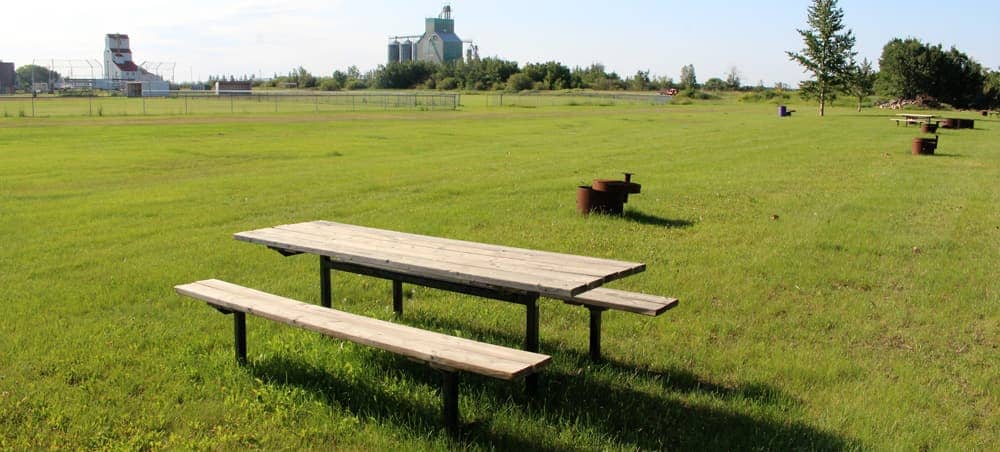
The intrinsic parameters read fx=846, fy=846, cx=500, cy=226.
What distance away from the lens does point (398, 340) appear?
162 inches

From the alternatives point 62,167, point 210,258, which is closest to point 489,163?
point 62,167

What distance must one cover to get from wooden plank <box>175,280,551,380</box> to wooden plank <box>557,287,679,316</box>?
1028mm

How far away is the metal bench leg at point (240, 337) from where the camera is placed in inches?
196

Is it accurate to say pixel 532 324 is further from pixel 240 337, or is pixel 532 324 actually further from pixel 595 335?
pixel 240 337

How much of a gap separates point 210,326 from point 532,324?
251 cm

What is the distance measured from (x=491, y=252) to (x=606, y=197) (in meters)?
5.53

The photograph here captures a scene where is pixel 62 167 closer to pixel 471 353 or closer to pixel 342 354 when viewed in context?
pixel 342 354

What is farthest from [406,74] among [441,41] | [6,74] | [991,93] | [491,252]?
[491,252]

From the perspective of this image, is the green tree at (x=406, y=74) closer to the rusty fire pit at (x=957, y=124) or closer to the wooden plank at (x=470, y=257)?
the rusty fire pit at (x=957, y=124)

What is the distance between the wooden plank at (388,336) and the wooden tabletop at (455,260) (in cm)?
45

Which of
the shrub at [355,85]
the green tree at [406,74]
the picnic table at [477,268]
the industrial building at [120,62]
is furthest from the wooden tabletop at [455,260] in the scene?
the industrial building at [120,62]

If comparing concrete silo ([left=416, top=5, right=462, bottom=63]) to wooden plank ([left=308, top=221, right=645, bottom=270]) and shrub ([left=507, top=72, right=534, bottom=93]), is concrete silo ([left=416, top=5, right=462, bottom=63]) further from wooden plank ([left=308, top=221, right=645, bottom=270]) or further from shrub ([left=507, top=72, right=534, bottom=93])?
wooden plank ([left=308, top=221, right=645, bottom=270])

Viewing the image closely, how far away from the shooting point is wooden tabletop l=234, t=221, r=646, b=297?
4445 mm

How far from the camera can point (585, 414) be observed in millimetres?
4383
